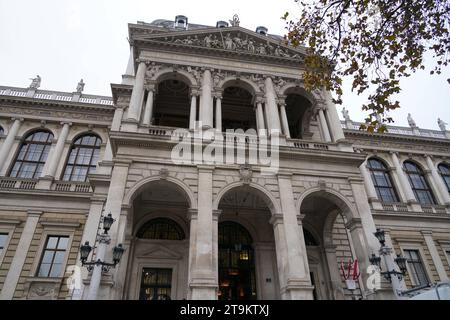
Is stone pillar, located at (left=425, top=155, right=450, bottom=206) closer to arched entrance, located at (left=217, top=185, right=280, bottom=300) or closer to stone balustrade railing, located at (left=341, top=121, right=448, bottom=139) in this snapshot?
stone balustrade railing, located at (left=341, top=121, right=448, bottom=139)

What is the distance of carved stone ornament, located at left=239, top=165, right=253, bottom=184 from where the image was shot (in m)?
15.4

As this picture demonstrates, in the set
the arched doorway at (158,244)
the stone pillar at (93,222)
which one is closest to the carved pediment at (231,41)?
the arched doorway at (158,244)

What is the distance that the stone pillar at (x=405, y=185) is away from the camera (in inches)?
952

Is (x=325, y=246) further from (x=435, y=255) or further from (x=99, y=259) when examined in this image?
(x=99, y=259)

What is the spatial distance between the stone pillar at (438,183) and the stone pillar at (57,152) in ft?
100

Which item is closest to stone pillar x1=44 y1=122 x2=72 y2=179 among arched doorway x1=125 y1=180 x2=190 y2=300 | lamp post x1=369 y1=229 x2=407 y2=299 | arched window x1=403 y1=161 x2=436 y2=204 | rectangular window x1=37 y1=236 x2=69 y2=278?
rectangular window x1=37 y1=236 x2=69 y2=278

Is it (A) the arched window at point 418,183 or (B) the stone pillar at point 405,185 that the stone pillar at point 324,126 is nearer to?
(B) the stone pillar at point 405,185

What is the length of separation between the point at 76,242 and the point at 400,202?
947 inches

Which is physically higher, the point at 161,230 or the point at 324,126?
the point at 324,126

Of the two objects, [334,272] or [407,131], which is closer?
[334,272]

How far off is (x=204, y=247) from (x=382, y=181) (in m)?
19.3

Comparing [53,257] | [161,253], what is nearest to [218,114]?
[161,253]

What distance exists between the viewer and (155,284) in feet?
53.4

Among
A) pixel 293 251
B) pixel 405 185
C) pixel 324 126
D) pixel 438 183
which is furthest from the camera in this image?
pixel 438 183
